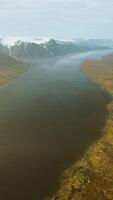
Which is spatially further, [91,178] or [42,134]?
[42,134]

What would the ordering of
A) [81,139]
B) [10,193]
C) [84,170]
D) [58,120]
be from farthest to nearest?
1. [58,120]
2. [81,139]
3. [84,170]
4. [10,193]

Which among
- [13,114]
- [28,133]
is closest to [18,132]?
[28,133]

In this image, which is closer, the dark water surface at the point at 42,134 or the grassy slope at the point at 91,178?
the grassy slope at the point at 91,178

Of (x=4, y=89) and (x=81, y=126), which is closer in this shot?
(x=81, y=126)

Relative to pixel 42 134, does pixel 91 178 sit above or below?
above

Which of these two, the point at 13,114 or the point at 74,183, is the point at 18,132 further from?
the point at 74,183

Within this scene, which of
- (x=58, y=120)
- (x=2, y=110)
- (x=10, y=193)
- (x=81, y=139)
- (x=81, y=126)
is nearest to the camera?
(x=10, y=193)

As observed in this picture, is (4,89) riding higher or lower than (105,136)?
lower

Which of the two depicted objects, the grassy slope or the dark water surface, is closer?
the grassy slope
